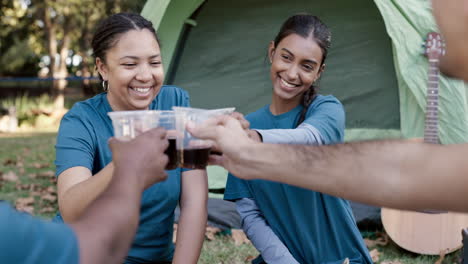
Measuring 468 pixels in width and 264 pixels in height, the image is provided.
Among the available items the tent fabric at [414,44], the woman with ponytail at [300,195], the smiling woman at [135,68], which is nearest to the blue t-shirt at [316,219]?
the woman with ponytail at [300,195]

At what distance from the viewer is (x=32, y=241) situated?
3.67ft

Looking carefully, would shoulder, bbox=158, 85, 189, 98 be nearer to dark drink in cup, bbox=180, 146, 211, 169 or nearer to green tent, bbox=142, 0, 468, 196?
dark drink in cup, bbox=180, 146, 211, 169

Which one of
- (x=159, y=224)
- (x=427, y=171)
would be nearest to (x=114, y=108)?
(x=159, y=224)

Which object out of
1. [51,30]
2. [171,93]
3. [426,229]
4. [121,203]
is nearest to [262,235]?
[171,93]

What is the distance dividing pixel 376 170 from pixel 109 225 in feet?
2.33

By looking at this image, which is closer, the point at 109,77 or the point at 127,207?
the point at 127,207

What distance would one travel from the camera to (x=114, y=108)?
2428mm

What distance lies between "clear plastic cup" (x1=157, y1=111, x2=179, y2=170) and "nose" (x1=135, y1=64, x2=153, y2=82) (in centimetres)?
66

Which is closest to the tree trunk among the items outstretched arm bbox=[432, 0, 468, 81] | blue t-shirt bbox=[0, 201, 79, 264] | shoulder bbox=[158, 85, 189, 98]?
shoulder bbox=[158, 85, 189, 98]

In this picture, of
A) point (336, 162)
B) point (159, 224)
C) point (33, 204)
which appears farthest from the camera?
point (33, 204)

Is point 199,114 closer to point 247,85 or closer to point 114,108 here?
point 114,108

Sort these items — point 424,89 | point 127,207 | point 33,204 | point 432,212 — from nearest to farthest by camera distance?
point 127,207 < point 432,212 < point 424,89 < point 33,204

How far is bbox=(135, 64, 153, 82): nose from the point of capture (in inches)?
90.5

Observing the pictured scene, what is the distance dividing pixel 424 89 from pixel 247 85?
173 cm
